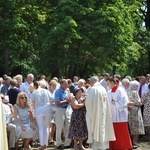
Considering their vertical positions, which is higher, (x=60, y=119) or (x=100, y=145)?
(x=60, y=119)

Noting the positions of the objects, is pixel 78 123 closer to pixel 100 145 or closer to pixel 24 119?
pixel 100 145

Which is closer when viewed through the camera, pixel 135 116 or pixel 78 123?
pixel 78 123

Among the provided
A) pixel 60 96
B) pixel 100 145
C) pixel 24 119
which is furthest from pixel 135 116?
pixel 24 119

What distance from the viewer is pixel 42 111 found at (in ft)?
30.6

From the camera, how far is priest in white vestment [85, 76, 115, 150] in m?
8.41

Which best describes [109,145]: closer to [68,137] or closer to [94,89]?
[68,137]

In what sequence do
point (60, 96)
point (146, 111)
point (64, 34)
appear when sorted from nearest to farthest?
point (60, 96) < point (146, 111) < point (64, 34)

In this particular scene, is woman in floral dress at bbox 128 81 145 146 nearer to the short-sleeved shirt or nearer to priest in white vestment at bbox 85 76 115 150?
priest in white vestment at bbox 85 76 115 150

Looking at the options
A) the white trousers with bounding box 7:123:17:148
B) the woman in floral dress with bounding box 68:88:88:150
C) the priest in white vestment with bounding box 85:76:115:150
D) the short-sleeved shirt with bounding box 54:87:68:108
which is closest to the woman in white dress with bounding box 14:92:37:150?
the white trousers with bounding box 7:123:17:148

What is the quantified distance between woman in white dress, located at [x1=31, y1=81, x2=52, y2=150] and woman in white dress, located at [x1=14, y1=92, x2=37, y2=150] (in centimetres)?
18

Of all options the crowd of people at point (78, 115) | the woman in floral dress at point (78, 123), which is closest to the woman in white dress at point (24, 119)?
the crowd of people at point (78, 115)

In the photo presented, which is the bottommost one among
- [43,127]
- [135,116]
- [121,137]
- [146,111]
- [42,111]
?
[121,137]

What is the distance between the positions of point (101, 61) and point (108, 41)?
3.11 m

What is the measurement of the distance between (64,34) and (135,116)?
10.5 m
